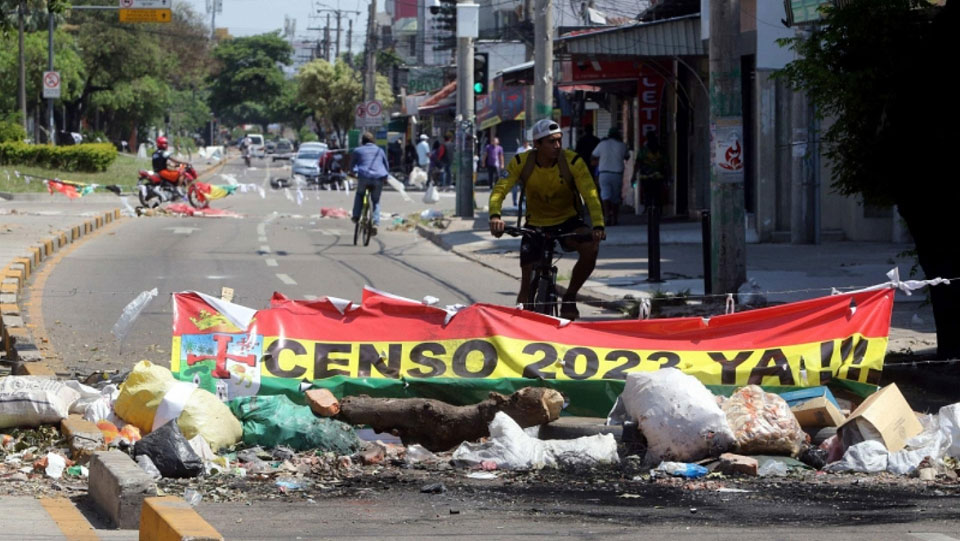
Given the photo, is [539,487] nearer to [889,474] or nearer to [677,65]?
[889,474]

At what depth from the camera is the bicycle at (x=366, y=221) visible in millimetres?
22266

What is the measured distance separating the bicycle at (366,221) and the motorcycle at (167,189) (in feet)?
32.2

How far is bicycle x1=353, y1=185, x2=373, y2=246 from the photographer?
877 inches

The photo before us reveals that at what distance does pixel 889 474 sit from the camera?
276 inches

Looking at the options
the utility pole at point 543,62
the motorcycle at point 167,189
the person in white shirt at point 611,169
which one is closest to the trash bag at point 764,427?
the utility pole at point 543,62

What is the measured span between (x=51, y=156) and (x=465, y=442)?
3997cm

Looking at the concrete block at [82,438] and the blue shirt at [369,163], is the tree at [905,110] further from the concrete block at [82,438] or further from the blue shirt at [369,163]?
the blue shirt at [369,163]

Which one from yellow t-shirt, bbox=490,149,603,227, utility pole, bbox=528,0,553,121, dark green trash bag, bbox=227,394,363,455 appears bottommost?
dark green trash bag, bbox=227,394,363,455

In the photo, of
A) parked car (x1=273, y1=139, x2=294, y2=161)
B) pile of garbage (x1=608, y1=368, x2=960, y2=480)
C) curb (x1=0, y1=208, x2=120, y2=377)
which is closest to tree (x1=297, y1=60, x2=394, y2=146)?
parked car (x1=273, y1=139, x2=294, y2=161)

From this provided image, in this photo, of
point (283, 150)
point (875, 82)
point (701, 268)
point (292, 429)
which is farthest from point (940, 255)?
point (283, 150)

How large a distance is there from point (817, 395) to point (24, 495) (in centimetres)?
445

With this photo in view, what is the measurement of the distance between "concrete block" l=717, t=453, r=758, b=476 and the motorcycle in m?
25.6

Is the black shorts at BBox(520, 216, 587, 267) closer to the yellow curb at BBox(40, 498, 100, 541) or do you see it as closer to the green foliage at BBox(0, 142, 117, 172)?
the yellow curb at BBox(40, 498, 100, 541)

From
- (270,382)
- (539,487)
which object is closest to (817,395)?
(539,487)
